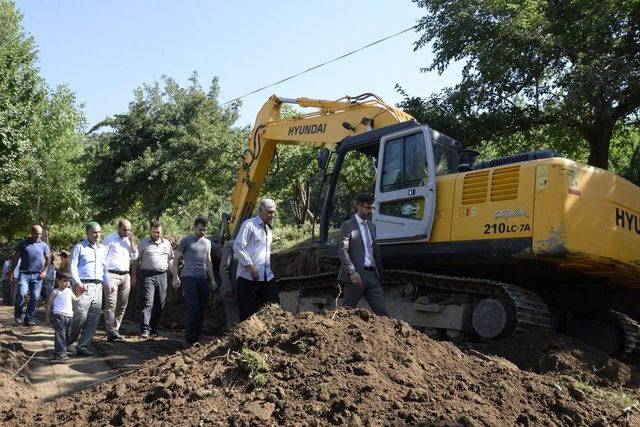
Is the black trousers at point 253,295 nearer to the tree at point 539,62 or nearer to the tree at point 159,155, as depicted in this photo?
the tree at point 539,62

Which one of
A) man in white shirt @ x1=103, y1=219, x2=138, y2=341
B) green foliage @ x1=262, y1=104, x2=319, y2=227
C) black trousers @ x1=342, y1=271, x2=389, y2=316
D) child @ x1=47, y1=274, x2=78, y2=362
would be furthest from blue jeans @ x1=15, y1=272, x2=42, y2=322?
green foliage @ x1=262, y1=104, x2=319, y2=227

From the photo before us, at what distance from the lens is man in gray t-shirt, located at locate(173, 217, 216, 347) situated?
848cm

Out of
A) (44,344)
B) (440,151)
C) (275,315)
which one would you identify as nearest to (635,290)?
(440,151)

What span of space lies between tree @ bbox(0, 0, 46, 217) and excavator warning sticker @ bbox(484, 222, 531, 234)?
53.6ft

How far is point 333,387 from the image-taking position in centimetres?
427

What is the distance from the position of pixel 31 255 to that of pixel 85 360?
4.63m

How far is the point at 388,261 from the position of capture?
8852 millimetres

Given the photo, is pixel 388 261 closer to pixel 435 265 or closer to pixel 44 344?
pixel 435 265

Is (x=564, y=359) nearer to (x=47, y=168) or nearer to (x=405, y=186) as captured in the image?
(x=405, y=186)

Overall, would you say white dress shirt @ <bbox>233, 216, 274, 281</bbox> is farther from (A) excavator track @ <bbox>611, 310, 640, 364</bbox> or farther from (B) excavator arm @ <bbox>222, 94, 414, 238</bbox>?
(A) excavator track @ <bbox>611, 310, 640, 364</bbox>

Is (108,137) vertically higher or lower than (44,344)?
higher

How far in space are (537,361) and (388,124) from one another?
13.2ft

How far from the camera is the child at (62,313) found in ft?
24.5

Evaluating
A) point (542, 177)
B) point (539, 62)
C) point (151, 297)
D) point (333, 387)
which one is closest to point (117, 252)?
point (151, 297)
